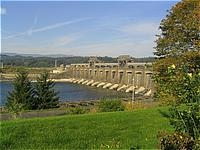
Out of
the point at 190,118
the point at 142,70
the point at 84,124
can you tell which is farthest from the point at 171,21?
the point at 142,70

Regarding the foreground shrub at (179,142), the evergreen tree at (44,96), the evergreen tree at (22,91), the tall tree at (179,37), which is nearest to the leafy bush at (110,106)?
the tall tree at (179,37)

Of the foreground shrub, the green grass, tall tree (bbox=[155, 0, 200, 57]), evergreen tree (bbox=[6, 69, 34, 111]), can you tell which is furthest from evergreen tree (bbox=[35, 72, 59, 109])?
the foreground shrub

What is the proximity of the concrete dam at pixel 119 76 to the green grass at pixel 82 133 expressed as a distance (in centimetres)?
6699

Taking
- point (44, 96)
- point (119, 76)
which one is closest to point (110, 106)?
point (44, 96)

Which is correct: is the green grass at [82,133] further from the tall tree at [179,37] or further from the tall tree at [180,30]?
the tall tree at [180,30]

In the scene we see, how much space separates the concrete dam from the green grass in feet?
Answer: 220

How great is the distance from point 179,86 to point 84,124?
548 cm

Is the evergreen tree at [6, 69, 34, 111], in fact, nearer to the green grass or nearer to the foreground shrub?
→ the green grass

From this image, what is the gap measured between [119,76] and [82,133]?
334ft

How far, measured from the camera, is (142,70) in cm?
9388

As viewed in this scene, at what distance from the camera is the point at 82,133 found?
33.6ft

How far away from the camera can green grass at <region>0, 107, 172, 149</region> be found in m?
9.38

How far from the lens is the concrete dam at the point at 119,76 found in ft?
299

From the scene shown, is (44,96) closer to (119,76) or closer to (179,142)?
(179,142)
